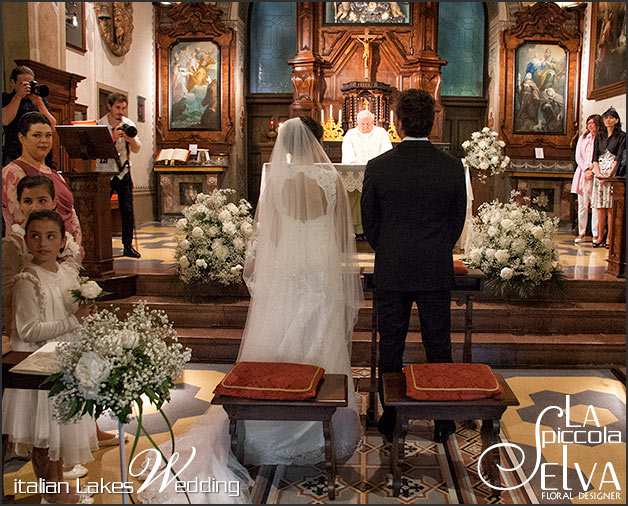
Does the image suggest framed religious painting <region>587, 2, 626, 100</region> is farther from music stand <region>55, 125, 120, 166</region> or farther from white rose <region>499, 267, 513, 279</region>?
music stand <region>55, 125, 120, 166</region>

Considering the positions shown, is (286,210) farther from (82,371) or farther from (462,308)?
(462,308)

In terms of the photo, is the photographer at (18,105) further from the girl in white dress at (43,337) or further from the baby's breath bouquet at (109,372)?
the baby's breath bouquet at (109,372)

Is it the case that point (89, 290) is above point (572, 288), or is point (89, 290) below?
above

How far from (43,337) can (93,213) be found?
10.7ft

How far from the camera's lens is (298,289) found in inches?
152

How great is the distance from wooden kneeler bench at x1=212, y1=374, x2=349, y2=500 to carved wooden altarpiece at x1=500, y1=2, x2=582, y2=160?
10834 millimetres

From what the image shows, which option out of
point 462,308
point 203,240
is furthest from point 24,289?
point 462,308

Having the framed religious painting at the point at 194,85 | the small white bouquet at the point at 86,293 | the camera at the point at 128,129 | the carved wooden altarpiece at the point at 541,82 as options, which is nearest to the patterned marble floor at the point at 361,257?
the camera at the point at 128,129

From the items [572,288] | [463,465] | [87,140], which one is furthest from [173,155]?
[463,465]

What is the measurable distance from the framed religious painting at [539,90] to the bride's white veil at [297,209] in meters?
10.2

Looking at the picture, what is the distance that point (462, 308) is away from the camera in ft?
20.2

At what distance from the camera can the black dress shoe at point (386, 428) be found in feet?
13.1

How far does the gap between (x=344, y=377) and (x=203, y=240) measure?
3146 mm

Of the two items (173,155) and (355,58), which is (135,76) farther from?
(355,58)
